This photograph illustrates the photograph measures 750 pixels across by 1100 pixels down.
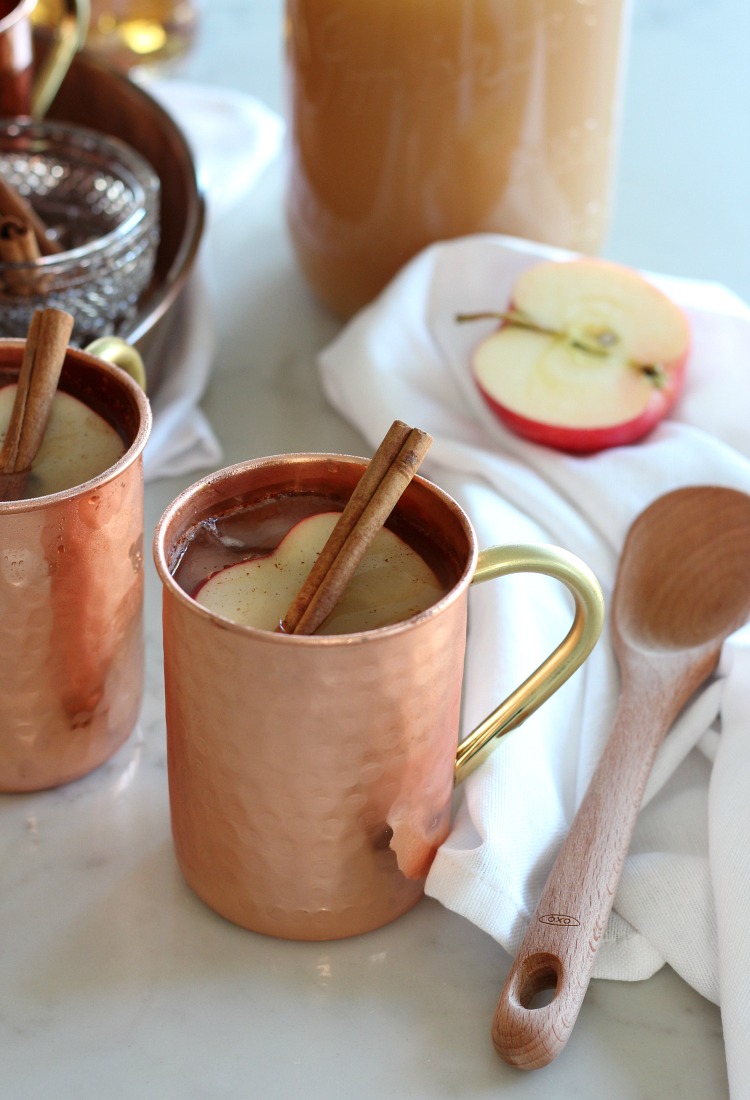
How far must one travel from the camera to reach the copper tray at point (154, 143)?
683mm

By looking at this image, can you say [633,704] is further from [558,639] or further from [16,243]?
[16,243]

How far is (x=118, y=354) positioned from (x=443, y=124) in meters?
0.27

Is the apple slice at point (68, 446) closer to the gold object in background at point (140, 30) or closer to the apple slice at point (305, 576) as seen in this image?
the apple slice at point (305, 576)

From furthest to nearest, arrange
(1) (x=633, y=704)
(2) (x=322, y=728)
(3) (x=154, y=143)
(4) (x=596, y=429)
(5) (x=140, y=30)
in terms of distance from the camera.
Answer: (5) (x=140, y=30)
(3) (x=154, y=143)
(4) (x=596, y=429)
(1) (x=633, y=704)
(2) (x=322, y=728)

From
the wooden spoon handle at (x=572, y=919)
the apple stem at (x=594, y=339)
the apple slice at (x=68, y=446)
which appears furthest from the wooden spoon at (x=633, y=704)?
the apple slice at (x=68, y=446)

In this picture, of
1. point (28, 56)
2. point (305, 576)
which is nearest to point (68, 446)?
point (305, 576)

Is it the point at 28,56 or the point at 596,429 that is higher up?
the point at 28,56

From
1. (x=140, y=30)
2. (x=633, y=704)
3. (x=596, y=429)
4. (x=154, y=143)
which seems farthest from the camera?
(x=140, y=30)

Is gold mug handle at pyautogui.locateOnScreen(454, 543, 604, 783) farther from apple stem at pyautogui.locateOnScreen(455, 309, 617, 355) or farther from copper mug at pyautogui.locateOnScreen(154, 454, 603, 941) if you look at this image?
apple stem at pyautogui.locateOnScreen(455, 309, 617, 355)

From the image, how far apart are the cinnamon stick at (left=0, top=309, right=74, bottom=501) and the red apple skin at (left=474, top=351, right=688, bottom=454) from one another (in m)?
0.27

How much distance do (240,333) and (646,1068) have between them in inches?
20.4

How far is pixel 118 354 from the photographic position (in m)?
0.51

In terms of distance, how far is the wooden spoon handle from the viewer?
39cm

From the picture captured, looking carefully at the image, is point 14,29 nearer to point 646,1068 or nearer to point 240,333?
point 240,333
